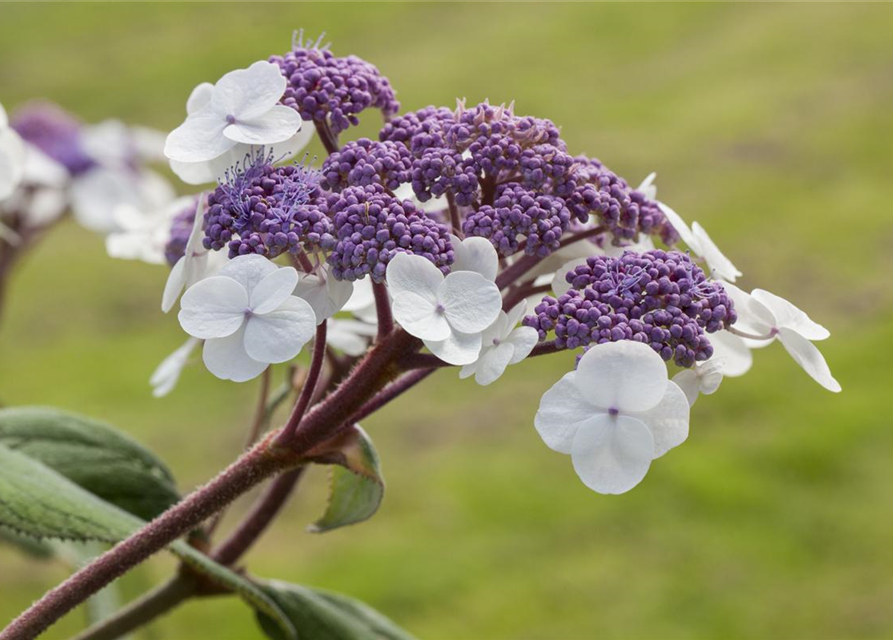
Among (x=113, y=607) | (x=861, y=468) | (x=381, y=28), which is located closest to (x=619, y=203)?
(x=113, y=607)

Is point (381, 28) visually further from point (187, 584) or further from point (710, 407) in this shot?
point (187, 584)

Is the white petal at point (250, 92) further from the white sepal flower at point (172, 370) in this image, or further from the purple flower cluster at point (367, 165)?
the white sepal flower at point (172, 370)

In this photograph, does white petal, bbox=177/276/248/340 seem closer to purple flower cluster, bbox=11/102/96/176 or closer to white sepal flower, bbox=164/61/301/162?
white sepal flower, bbox=164/61/301/162

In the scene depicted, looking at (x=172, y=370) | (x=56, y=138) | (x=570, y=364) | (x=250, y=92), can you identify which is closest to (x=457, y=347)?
(x=250, y=92)

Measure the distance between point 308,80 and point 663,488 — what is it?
1245 millimetres

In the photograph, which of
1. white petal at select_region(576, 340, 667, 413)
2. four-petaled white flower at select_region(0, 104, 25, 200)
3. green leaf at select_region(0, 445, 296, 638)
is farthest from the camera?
four-petaled white flower at select_region(0, 104, 25, 200)

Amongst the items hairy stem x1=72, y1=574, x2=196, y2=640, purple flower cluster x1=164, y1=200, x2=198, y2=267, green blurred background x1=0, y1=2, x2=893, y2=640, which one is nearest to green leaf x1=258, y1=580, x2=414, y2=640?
hairy stem x1=72, y1=574, x2=196, y2=640

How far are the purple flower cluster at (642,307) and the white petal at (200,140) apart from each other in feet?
0.38

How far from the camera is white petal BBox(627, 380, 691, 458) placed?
0.99ft

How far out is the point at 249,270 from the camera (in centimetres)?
32

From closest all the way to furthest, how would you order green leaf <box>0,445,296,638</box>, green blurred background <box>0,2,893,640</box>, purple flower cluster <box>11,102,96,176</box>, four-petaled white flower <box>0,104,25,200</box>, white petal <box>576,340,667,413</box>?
white petal <box>576,340,667,413</box>
green leaf <box>0,445,296,638</box>
four-petaled white flower <box>0,104,25,200</box>
purple flower cluster <box>11,102,96,176</box>
green blurred background <box>0,2,893,640</box>

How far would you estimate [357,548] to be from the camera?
147cm

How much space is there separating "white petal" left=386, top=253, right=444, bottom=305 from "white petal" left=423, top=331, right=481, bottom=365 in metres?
0.01

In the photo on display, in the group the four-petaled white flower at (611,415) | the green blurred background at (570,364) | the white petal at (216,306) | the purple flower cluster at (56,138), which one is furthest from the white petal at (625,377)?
the purple flower cluster at (56,138)
